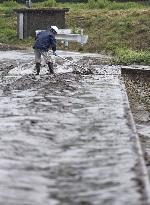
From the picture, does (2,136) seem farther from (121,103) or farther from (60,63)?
(60,63)

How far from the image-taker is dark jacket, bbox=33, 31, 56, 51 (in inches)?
776

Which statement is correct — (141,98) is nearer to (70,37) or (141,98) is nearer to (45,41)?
(45,41)

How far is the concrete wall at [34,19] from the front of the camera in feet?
105

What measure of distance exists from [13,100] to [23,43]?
17739 millimetres

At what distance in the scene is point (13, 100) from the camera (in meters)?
14.8

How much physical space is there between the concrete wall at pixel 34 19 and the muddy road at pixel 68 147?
15.1 m

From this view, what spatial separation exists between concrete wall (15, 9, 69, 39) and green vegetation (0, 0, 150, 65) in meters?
0.52

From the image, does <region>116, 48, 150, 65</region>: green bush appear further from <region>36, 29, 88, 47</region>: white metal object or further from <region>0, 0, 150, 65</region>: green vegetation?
<region>36, 29, 88, 47</region>: white metal object

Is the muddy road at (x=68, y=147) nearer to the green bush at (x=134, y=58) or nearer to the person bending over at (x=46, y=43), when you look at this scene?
the person bending over at (x=46, y=43)

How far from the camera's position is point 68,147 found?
32.8 feet

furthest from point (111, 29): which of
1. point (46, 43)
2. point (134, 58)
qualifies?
point (46, 43)

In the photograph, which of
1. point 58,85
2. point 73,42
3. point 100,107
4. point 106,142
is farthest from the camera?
point 73,42

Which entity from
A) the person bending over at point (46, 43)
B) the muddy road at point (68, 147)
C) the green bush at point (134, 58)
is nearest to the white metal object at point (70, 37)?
the green bush at point (134, 58)

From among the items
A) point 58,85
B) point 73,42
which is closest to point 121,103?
point 58,85
